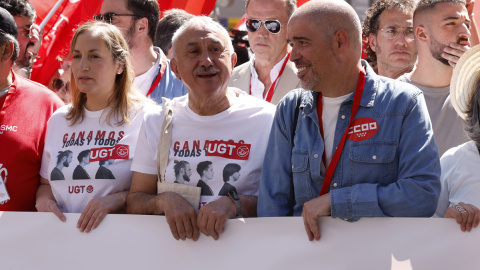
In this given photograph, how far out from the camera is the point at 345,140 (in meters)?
→ 3.09

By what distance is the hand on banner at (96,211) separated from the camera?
3.61 metres

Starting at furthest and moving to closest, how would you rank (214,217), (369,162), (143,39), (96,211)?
(143,39) → (96,211) → (214,217) → (369,162)

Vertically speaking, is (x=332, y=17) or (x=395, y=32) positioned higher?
(x=332, y=17)

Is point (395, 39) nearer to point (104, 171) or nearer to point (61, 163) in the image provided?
point (104, 171)

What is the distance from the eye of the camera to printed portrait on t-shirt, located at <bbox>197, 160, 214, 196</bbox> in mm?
3482

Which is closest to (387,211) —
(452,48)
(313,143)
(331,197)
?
(331,197)

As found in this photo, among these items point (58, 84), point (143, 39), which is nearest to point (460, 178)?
point (143, 39)

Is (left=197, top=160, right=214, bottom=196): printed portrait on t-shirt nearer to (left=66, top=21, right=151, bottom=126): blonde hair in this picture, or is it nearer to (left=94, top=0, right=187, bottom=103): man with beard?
(left=66, top=21, right=151, bottom=126): blonde hair

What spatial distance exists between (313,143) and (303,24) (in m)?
0.55

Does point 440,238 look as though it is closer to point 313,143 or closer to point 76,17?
point 313,143

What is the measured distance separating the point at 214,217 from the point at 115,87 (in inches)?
50.2

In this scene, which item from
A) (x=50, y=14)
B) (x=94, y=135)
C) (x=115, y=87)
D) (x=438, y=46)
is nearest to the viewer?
(x=94, y=135)

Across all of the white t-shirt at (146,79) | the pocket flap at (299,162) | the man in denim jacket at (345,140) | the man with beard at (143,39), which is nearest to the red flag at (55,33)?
the man with beard at (143,39)

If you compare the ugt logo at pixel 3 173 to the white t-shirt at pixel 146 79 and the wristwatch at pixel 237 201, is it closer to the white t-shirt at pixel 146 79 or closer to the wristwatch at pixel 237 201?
the white t-shirt at pixel 146 79
